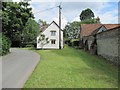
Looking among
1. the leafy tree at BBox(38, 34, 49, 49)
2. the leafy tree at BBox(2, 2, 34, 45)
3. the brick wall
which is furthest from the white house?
the brick wall

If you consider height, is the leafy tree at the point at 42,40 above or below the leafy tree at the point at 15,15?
below

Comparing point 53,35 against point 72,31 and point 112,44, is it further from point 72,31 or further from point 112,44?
point 72,31

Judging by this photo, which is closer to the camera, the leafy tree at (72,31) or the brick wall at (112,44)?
the brick wall at (112,44)

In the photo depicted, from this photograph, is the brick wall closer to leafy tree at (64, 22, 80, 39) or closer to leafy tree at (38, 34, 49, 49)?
leafy tree at (38, 34, 49, 49)

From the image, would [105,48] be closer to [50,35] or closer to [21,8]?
[21,8]

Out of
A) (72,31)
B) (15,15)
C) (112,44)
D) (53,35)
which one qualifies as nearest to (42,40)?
(53,35)

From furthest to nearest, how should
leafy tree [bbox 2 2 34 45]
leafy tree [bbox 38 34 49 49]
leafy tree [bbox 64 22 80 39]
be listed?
leafy tree [bbox 64 22 80 39], leafy tree [bbox 38 34 49 49], leafy tree [bbox 2 2 34 45]

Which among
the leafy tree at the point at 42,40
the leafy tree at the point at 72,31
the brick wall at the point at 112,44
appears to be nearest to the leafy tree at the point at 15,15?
the brick wall at the point at 112,44

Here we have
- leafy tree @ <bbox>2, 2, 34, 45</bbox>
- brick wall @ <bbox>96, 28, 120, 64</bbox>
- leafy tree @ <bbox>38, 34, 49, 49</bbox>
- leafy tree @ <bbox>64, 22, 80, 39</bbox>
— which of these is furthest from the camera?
leafy tree @ <bbox>64, 22, 80, 39</bbox>

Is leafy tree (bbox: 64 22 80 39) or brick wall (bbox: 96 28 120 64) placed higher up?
leafy tree (bbox: 64 22 80 39)

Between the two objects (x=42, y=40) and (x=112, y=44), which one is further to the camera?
(x=42, y=40)

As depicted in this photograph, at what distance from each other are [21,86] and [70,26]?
232ft

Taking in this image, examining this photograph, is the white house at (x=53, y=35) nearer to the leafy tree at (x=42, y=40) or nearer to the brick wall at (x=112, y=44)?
the leafy tree at (x=42, y=40)

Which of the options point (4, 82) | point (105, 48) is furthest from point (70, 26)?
point (4, 82)
